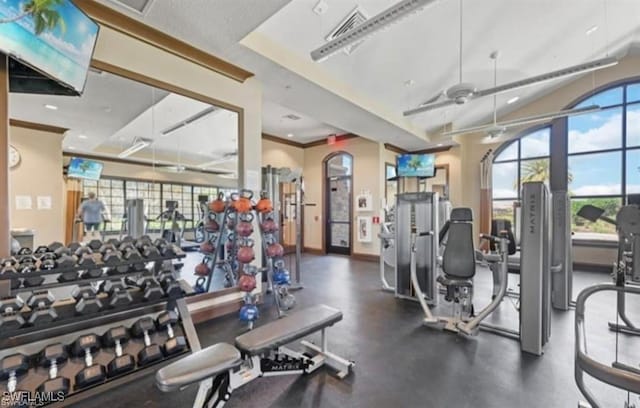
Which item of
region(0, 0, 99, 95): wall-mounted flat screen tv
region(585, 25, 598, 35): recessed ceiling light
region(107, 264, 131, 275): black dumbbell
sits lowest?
region(107, 264, 131, 275): black dumbbell

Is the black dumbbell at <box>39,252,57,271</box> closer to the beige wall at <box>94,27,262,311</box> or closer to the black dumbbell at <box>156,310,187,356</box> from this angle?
the black dumbbell at <box>156,310,187,356</box>

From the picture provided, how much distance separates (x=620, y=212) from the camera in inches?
94.4

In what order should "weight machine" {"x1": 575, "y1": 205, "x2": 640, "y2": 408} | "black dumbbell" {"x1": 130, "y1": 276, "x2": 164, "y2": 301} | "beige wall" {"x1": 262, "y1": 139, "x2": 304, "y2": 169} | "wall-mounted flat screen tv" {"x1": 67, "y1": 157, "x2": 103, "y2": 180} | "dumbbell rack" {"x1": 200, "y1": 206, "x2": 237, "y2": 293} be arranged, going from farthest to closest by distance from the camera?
"beige wall" {"x1": 262, "y1": 139, "x2": 304, "y2": 169}
"dumbbell rack" {"x1": 200, "y1": 206, "x2": 237, "y2": 293}
"wall-mounted flat screen tv" {"x1": 67, "y1": 157, "x2": 103, "y2": 180}
"black dumbbell" {"x1": 130, "y1": 276, "x2": 164, "y2": 301}
"weight machine" {"x1": 575, "y1": 205, "x2": 640, "y2": 408}

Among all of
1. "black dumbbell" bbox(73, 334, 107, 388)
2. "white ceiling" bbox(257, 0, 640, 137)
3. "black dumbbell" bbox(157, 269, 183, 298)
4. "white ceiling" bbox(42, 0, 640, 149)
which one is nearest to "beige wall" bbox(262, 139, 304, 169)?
"white ceiling" bbox(42, 0, 640, 149)

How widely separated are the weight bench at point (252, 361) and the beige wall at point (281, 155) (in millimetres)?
6024

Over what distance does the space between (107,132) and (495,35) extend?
18.2ft

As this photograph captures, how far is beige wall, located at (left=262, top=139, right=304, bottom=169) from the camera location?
26.2 ft

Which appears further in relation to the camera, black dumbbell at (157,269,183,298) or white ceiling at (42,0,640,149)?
white ceiling at (42,0,640,149)

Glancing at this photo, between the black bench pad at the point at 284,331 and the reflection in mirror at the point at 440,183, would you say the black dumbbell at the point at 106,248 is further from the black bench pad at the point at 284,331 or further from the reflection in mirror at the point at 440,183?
the reflection in mirror at the point at 440,183

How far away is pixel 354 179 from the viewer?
820cm

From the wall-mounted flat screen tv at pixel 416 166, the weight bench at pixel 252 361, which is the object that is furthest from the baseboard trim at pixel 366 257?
the weight bench at pixel 252 361

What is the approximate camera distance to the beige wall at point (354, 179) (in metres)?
7.78

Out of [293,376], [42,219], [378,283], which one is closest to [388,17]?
[293,376]

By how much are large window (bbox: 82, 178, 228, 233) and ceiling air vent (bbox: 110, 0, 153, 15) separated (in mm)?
1731
